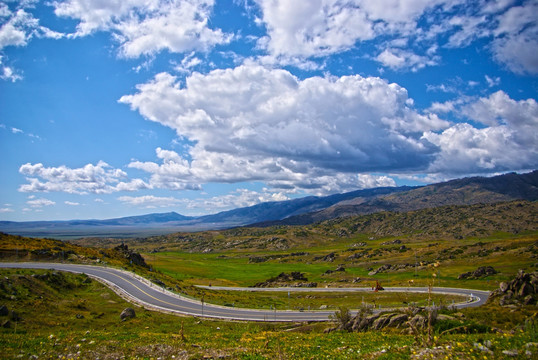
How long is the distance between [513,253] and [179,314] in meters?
130

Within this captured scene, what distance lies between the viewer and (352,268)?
139 metres

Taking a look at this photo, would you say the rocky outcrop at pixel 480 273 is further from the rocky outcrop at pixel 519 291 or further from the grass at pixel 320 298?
the rocky outcrop at pixel 519 291

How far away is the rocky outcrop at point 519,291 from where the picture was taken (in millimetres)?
37062

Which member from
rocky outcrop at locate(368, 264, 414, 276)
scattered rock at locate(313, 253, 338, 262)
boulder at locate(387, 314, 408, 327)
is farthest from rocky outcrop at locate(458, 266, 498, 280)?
boulder at locate(387, 314, 408, 327)

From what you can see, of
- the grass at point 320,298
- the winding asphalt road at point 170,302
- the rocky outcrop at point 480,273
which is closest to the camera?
the winding asphalt road at point 170,302

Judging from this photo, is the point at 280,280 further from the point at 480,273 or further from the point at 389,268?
the point at 480,273

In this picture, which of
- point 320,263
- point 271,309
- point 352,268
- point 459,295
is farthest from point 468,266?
point 271,309

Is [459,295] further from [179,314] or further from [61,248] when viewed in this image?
[61,248]

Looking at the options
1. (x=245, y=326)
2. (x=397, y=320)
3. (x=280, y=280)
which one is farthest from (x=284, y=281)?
(x=397, y=320)

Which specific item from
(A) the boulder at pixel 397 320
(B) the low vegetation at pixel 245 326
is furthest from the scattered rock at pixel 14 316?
(A) the boulder at pixel 397 320

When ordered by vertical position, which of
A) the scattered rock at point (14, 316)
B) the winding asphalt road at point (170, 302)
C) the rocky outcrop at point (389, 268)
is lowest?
the rocky outcrop at point (389, 268)

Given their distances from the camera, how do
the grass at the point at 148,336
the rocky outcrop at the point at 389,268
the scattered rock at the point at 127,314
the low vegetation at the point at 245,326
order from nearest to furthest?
1. the low vegetation at the point at 245,326
2. the grass at the point at 148,336
3. the scattered rock at the point at 127,314
4. the rocky outcrop at the point at 389,268

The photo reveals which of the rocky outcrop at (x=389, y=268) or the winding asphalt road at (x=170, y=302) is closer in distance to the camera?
the winding asphalt road at (x=170, y=302)

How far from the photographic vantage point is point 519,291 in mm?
39969
